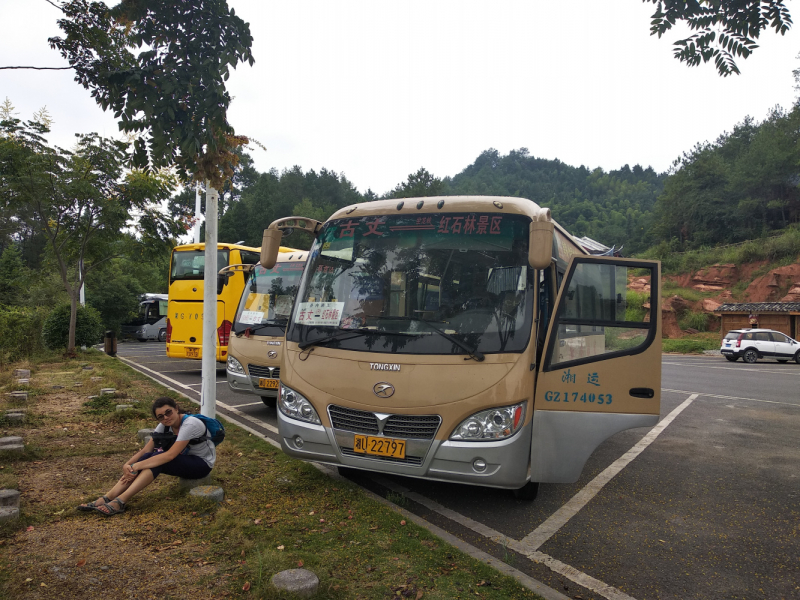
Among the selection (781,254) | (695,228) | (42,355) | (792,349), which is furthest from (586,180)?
(42,355)

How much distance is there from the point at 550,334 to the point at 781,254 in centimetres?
5205

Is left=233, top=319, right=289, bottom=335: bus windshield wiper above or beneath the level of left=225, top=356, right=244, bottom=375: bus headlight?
above

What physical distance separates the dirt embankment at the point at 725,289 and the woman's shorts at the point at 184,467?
4411 centimetres

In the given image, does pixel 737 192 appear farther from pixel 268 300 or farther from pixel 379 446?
pixel 379 446

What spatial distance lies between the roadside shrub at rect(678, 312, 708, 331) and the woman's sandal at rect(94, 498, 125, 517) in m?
45.9

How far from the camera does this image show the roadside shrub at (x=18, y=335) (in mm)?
14828

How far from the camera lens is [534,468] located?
14.9 ft

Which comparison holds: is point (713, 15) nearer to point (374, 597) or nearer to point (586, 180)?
point (374, 597)

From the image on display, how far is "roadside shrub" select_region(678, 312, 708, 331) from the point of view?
42781 millimetres

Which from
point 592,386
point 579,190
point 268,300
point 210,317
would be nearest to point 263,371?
point 268,300

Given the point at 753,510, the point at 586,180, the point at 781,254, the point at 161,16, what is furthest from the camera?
the point at 586,180

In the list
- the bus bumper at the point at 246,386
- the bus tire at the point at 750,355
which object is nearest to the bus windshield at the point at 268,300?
the bus bumper at the point at 246,386

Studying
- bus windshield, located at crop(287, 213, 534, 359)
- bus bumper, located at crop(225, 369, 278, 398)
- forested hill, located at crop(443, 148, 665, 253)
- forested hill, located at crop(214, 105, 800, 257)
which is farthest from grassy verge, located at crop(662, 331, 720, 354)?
forested hill, located at crop(443, 148, 665, 253)

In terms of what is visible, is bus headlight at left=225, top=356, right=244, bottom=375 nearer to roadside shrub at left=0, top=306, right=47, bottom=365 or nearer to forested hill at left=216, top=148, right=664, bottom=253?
roadside shrub at left=0, top=306, right=47, bottom=365
